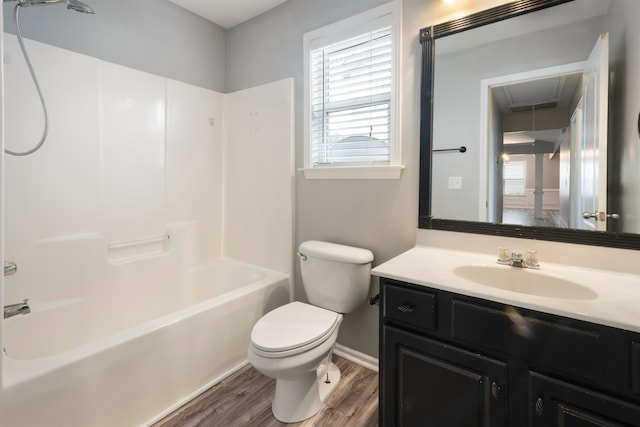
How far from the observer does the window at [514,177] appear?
56.1 inches

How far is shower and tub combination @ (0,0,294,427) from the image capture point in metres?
1.39

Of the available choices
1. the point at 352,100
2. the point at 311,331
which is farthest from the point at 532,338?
the point at 352,100

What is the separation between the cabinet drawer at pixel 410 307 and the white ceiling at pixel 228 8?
2.19m

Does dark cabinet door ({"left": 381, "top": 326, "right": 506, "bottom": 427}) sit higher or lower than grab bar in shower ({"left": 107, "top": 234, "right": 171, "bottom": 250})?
lower

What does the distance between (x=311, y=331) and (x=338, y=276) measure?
1.23 feet

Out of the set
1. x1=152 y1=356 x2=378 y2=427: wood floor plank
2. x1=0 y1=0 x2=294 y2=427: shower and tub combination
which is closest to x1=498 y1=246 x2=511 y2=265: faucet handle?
x1=152 y1=356 x2=378 y2=427: wood floor plank

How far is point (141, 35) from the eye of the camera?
7.04ft

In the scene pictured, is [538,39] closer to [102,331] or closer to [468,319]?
[468,319]

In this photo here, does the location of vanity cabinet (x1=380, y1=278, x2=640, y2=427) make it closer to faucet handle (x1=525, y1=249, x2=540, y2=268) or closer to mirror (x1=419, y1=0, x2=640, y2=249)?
faucet handle (x1=525, y1=249, x2=540, y2=268)

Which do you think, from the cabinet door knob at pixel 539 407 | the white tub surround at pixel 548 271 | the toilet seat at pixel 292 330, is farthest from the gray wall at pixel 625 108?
the toilet seat at pixel 292 330

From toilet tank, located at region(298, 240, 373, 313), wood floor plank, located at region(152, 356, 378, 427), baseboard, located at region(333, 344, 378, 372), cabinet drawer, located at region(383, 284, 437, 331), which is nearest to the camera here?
cabinet drawer, located at region(383, 284, 437, 331)

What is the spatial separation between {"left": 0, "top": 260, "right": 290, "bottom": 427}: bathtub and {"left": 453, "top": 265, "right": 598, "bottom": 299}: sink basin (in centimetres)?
132

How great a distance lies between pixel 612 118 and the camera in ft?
4.00

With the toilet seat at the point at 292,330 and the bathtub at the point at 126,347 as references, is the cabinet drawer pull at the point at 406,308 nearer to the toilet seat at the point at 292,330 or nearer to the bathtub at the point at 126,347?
the toilet seat at the point at 292,330
